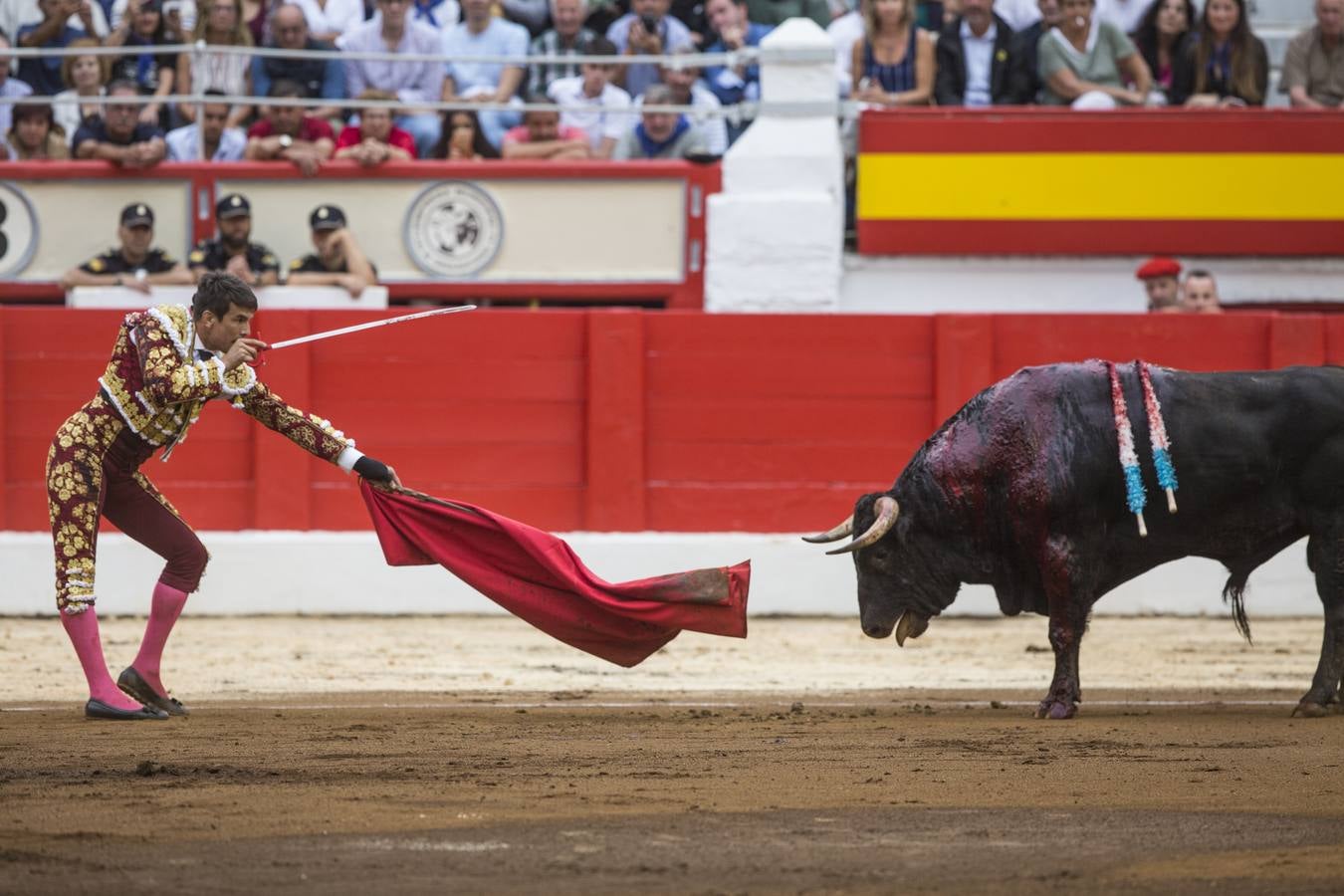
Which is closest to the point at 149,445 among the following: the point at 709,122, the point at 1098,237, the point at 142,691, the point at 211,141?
the point at 142,691

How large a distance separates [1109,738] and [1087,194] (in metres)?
5.96

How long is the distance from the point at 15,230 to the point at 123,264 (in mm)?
1089

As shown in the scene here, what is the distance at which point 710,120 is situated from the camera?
1141 centimetres

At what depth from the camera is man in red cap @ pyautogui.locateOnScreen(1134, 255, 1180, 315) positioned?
9.99m

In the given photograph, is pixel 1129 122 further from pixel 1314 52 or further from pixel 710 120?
pixel 710 120

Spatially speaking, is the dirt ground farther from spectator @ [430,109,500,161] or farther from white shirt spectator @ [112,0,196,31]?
white shirt spectator @ [112,0,196,31]

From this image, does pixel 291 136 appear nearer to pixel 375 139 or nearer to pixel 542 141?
pixel 375 139

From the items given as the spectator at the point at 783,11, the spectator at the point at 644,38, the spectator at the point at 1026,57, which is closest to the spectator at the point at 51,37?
the spectator at the point at 644,38

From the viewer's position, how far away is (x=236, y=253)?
10.5 m

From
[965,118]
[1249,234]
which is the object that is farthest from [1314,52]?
[965,118]

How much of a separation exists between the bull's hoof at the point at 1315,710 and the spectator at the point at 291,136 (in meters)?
6.50

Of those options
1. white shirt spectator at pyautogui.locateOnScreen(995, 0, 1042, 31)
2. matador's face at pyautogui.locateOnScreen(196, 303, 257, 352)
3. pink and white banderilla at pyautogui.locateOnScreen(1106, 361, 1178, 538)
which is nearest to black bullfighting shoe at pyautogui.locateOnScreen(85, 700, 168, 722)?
matador's face at pyautogui.locateOnScreen(196, 303, 257, 352)

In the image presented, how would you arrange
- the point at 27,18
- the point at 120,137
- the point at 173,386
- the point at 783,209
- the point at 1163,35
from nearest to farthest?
1. the point at 173,386
2. the point at 783,209
3. the point at 120,137
4. the point at 1163,35
5. the point at 27,18

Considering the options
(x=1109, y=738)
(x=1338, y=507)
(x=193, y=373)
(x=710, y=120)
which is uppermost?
(x=710, y=120)
